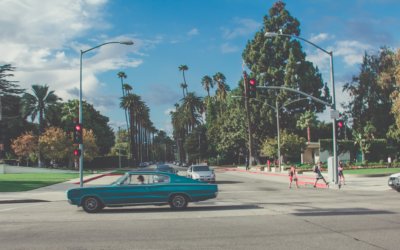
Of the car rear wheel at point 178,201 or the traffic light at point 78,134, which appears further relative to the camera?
the traffic light at point 78,134

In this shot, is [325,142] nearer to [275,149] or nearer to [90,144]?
[275,149]

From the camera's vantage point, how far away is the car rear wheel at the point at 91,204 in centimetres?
1617

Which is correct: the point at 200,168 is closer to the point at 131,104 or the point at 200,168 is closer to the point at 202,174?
the point at 202,174

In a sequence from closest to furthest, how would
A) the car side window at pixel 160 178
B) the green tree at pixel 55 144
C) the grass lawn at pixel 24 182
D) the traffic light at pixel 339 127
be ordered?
the car side window at pixel 160 178 → the grass lawn at pixel 24 182 → the traffic light at pixel 339 127 → the green tree at pixel 55 144

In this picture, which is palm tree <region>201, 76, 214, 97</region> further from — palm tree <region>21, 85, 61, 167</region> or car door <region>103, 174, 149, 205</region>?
car door <region>103, 174, 149, 205</region>

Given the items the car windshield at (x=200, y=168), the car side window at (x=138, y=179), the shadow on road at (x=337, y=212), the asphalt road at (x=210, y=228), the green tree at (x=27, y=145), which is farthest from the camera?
the green tree at (x=27, y=145)

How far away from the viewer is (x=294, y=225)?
12.3m

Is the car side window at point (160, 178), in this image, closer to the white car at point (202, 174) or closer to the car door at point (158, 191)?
the car door at point (158, 191)

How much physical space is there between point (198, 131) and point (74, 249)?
103 metres

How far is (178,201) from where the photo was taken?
54.7ft

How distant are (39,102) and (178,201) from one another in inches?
2753

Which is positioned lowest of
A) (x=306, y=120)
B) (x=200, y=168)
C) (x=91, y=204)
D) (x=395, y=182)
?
(x=91, y=204)

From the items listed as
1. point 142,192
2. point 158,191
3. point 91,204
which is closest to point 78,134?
point 91,204

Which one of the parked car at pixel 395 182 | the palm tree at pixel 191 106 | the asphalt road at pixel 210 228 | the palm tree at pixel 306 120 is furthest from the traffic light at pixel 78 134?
the palm tree at pixel 191 106
